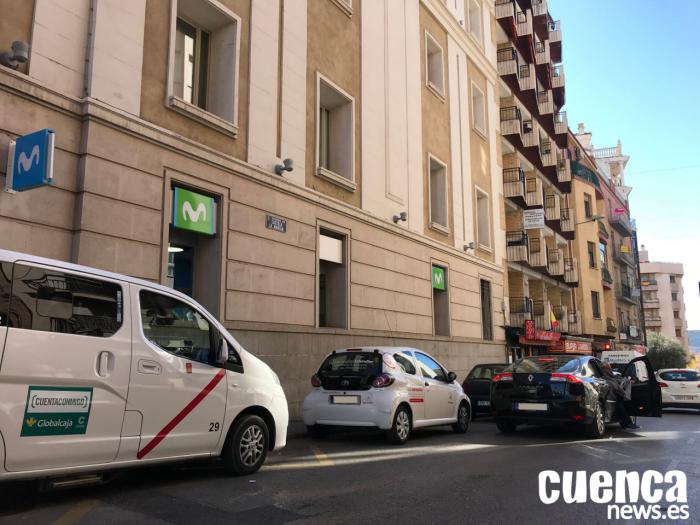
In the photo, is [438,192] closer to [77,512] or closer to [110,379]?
[110,379]

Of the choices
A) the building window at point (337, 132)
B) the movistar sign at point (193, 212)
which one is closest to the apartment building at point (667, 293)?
the building window at point (337, 132)

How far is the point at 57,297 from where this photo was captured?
15.5 ft

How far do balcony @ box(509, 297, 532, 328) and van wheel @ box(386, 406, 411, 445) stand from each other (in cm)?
1852

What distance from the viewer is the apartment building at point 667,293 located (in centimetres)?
9670

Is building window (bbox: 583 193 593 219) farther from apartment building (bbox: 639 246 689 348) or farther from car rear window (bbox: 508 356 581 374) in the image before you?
apartment building (bbox: 639 246 689 348)

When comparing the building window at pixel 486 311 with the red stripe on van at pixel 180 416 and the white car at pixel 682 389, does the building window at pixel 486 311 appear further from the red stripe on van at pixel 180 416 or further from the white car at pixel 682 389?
the red stripe on van at pixel 180 416

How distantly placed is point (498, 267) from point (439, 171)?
18.8 ft

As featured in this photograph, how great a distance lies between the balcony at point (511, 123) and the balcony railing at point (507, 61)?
1.67 m

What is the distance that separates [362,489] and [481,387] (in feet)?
28.5

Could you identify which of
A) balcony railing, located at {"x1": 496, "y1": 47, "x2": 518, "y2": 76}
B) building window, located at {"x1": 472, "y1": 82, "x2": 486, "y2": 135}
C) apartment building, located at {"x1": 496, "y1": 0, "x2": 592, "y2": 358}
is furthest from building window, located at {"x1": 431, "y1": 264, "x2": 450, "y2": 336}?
balcony railing, located at {"x1": 496, "y1": 47, "x2": 518, "y2": 76}

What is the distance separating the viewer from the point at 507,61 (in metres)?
28.0

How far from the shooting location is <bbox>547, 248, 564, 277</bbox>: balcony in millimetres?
32344

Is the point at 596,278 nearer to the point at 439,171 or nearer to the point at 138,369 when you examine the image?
the point at 439,171

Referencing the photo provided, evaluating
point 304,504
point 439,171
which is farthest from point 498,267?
point 304,504
